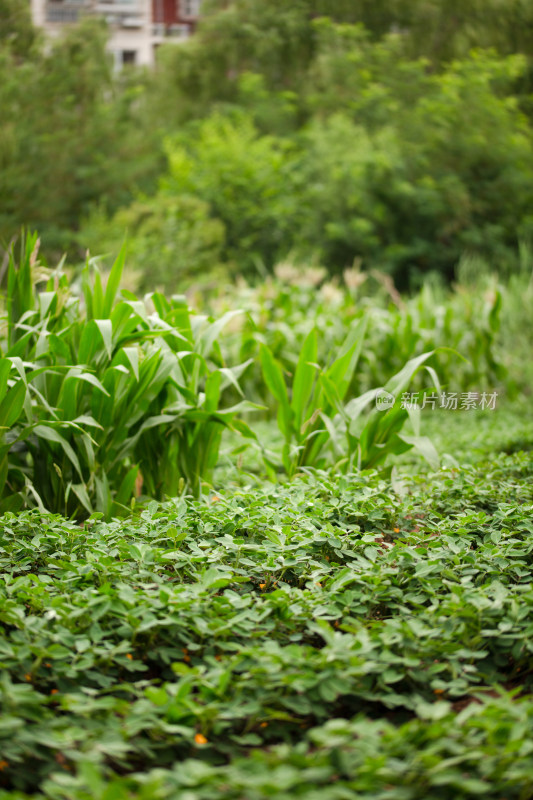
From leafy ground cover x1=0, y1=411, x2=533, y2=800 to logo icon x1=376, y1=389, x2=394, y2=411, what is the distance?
0.54 m

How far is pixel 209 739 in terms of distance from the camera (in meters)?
1.03

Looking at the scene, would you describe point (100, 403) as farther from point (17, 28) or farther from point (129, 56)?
point (129, 56)

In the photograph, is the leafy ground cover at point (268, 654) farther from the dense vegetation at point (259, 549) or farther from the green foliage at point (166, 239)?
the green foliage at point (166, 239)

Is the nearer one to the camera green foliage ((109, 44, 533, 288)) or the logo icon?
the logo icon

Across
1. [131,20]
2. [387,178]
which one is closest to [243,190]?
[387,178]

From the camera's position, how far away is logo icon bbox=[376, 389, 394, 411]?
2238 mm

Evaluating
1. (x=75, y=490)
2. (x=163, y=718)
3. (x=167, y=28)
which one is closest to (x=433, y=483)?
(x=75, y=490)

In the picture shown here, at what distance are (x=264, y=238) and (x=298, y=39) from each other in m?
4.78

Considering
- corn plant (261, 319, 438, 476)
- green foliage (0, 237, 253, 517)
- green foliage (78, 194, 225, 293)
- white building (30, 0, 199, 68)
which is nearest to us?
green foliage (0, 237, 253, 517)

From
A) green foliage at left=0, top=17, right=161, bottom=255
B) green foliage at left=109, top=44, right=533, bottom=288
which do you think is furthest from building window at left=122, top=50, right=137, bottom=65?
green foliage at left=109, top=44, right=533, bottom=288

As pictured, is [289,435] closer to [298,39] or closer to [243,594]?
[243,594]

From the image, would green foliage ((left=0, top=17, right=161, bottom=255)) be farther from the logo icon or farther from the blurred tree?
the logo icon

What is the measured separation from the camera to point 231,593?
4.27ft

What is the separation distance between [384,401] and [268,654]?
1.28 m
